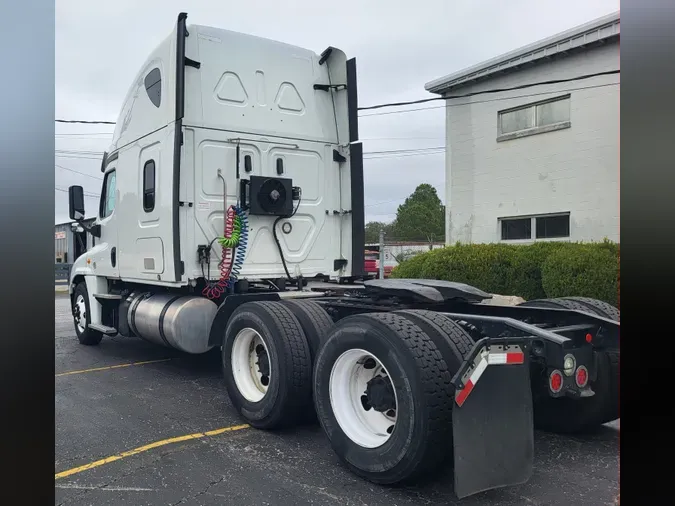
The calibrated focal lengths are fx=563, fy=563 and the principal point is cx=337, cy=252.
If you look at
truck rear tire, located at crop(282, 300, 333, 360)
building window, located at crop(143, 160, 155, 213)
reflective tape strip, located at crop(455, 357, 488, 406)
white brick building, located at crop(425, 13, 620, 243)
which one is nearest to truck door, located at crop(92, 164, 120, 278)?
building window, located at crop(143, 160, 155, 213)

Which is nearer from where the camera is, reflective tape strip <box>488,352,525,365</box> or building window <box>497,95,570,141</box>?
reflective tape strip <box>488,352,525,365</box>

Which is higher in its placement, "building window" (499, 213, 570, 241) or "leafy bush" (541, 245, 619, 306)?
"building window" (499, 213, 570, 241)

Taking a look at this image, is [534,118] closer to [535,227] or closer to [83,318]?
[535,227]

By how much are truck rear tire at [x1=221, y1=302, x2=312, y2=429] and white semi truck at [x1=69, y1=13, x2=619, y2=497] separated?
0.06 feet

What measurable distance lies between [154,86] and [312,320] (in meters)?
3.64

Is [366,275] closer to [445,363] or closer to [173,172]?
[173,172]

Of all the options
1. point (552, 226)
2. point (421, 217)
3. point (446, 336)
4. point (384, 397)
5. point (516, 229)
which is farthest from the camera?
point (421, 217)

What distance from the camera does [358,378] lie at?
13.2 ft

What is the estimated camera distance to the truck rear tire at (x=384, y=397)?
3.27 metres

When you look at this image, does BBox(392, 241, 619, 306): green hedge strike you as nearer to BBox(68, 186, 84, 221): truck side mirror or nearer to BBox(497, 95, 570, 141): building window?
BBox(497, 95, 570, 141): building window

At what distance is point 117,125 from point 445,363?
6309mm

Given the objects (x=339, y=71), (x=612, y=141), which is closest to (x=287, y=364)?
(x=339, y=71)

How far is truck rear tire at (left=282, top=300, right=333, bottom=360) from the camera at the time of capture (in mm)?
4688

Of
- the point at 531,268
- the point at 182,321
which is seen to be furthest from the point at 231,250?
the point at 531,268
